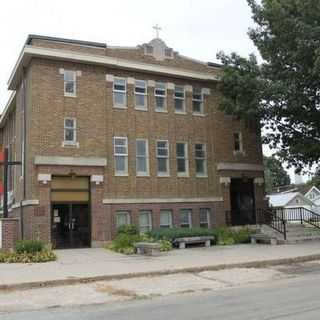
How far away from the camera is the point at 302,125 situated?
26688mm

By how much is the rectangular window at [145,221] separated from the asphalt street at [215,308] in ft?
47.7

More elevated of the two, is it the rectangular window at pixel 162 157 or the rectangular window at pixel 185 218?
the rectangular window at pixel 162 157

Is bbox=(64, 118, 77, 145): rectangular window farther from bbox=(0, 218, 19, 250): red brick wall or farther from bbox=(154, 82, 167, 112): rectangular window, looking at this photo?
bbox=(0, 218, 19, 250): red brick wall

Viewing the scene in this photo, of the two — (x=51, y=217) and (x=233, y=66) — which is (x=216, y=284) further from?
(x=233, y=66)

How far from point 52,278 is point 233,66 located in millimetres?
17555

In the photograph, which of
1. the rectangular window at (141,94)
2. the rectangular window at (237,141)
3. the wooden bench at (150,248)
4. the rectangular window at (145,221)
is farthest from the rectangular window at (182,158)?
the wooden bench at (150,248)

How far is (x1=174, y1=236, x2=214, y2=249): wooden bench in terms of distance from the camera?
23.3 metres

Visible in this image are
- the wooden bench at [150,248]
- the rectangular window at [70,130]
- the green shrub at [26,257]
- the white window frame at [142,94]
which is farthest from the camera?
the white window frame at [142,94]

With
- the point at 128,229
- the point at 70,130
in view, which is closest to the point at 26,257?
the point at 128,229

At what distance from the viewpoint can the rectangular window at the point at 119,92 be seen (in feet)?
87.7

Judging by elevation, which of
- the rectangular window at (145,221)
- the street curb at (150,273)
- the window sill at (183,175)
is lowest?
the street curb at (150,273)

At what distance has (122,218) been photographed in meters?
25.9

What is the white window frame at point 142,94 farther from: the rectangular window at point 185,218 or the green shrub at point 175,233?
the green shrub at point 175,233

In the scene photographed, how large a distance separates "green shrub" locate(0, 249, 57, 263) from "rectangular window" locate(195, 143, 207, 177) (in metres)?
12.2
